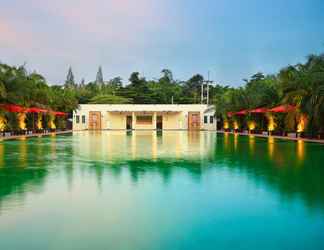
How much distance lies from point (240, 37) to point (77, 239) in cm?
4751

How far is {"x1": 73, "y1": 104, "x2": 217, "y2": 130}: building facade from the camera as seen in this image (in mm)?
45625

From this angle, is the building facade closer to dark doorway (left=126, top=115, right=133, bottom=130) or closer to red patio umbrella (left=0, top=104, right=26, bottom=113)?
dark doorway (left=126, top=115, right=133, bottom=130)

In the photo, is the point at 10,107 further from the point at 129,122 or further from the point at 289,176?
the point at 129,122

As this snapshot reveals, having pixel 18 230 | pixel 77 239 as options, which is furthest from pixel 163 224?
pixel 18 230

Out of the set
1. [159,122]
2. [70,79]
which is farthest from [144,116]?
[70,79]

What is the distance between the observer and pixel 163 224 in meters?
4.27

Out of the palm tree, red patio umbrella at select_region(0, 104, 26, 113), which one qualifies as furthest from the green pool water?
red patio umbrella at select_region(0, 104, 26, 113)

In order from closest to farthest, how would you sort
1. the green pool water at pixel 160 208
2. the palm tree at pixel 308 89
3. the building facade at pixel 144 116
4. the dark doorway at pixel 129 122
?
1. the green pool water at pixel 160 208
2. the palm tree at pixel 308 89
3. the building facade at pixel 144 116
4. the dark doorway at pixel 129 122

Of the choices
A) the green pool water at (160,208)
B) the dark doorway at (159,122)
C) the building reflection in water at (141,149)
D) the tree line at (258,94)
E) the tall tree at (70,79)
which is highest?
the tall tree at (70,79)

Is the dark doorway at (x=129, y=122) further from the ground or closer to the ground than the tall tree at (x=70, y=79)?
closer to the ground

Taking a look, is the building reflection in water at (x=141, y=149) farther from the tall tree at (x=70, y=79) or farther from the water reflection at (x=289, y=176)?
the tall tree at (x=70, y=79)

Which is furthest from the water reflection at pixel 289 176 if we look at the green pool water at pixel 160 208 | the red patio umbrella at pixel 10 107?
the red patio umbrella at pixel 10 107

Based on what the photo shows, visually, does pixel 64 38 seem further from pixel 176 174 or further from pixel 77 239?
pixel 77 239

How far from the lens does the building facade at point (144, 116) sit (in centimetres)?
4562
